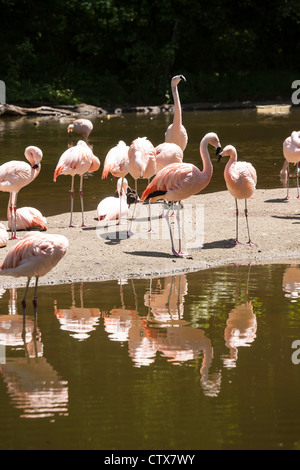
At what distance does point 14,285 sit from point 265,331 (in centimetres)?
237

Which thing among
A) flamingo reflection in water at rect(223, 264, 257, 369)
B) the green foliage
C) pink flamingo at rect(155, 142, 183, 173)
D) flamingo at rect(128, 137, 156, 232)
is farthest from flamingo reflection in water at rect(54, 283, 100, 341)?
Result: the green foliage

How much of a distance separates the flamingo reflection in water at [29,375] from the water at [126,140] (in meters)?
4.52

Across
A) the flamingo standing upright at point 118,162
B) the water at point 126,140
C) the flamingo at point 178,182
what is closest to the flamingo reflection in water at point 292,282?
the flamingo at point 178,182

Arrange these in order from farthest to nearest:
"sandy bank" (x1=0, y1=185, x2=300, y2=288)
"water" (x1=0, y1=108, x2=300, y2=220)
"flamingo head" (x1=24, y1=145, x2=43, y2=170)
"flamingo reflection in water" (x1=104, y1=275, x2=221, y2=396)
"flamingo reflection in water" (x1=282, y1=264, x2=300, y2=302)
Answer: "water" (x1=0, y1=108, x2=300, y2=220), "flamingo head" (x1=24, y1=145, x2=43, y2=170), "sandy bank" (x1=0, y1=185, x2=300, y2=288), "flamingo reflection in water" (x1=282, y1=264, x2=300, y2=302), "flamingo reflection in water" (x1=104, y1=275, x2=221, y2=396)

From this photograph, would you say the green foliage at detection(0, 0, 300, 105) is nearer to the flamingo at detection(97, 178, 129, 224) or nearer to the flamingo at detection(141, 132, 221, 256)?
the flamingo at detection(97, 178, 129, 224)

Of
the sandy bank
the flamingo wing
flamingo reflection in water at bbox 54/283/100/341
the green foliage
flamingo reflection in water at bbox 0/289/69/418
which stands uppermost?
the green foliage

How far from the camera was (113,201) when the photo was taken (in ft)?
32.1

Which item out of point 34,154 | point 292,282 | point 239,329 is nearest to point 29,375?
point 239,329

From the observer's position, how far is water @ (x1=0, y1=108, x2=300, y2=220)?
1210 cm

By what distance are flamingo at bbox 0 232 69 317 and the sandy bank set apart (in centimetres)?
100

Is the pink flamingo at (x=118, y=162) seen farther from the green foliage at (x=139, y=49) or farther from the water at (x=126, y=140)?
the green foliage at (x=139, y=49)

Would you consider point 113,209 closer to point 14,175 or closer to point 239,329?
point 14,175
